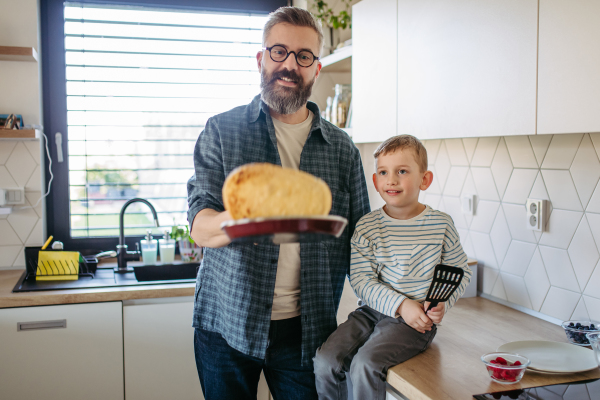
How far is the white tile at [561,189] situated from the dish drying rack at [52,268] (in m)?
1.83

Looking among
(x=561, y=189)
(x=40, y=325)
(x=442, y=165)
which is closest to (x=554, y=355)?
(x=561, y=189)

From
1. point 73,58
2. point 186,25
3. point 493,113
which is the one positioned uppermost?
point 186,25

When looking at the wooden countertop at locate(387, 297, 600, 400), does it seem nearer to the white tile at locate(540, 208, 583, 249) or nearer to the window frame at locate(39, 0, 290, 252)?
Answer: the white tile at locate(540, 208, 583, 249)

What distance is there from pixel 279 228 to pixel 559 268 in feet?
3.85

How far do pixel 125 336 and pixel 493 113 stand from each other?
1.58m

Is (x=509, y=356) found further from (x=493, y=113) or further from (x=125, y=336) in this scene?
(x=125, y=336)

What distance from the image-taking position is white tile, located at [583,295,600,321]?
136 cm

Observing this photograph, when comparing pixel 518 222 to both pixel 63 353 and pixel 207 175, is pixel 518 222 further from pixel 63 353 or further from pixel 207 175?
pixel 63 353

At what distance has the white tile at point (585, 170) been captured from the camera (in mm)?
1362

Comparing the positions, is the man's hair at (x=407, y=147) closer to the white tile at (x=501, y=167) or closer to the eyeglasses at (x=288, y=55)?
the eyeglasses at (x=288, y=55)

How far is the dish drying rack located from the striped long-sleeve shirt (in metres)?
1.36

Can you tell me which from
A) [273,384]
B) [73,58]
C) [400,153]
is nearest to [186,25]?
[73,58]

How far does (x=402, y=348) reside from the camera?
3.94ft

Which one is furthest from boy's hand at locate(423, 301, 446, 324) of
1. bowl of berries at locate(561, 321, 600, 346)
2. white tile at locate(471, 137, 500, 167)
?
white tile at locate(471, 137, 500, 167)
